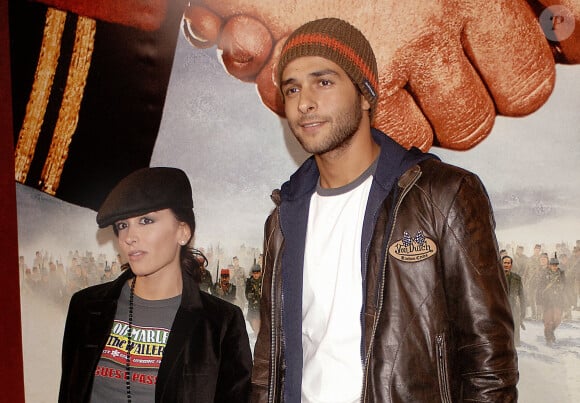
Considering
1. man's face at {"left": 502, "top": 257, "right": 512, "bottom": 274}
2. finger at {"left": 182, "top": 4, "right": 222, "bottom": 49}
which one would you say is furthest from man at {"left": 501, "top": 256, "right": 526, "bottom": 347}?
finger at {"left": 182, "top": 4, "right": 222, "bottom": 49}

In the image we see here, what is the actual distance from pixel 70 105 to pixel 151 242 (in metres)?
0.99

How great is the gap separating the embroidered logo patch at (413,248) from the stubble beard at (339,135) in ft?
1.09

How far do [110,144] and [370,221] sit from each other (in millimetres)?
1476

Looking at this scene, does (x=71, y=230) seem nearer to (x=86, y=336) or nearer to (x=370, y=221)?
(x=86, y=336)

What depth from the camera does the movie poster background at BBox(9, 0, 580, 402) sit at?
7.31 ft

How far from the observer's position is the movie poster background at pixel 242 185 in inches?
87.7

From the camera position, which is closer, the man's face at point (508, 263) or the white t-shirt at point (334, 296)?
the white t-shirt at point (334, 296)

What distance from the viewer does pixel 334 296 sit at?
1.72m

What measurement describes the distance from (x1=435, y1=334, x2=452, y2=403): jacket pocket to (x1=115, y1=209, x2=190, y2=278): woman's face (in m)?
1.00

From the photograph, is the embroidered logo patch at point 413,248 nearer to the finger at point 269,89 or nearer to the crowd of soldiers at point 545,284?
the crowd of soldiers at point 545,284

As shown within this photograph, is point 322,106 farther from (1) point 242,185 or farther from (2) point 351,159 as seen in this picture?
(1) point 242,185

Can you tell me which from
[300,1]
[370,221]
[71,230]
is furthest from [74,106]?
[370,221]

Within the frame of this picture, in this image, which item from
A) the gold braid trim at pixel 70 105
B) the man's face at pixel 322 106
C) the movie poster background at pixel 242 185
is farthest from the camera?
the gold braid trim at pixel 70 105

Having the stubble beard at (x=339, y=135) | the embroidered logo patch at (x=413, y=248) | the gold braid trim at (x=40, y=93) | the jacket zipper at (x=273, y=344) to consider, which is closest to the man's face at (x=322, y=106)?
the stubble beard at (x=339, y=135)
